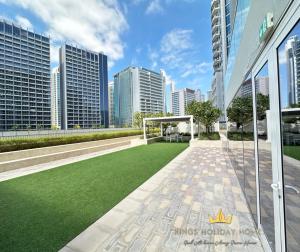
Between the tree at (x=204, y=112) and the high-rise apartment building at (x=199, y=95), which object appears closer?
the tree at (x=204, y=112)

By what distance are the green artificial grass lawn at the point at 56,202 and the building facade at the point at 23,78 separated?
5811 cm

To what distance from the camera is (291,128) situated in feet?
4.31

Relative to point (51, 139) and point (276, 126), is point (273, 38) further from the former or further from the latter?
point (51, 139)

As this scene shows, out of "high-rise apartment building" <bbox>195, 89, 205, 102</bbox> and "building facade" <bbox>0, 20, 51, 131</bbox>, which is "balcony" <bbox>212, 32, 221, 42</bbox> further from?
"high-rise apartment building" <bbox>195, 89, 205, 102</bbox>

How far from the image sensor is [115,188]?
4.25 meters

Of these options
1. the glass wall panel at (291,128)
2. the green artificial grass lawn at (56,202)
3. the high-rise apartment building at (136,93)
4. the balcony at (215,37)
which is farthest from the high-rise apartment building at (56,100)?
the glass wall panel at (291,128)

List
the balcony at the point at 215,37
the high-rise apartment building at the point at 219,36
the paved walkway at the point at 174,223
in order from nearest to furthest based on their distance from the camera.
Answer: the paved walkway at the point at 174,223 → the high-rise apartment building at the point at 219,36 → the balcony at the point at 215,37

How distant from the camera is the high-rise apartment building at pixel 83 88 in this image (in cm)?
7319

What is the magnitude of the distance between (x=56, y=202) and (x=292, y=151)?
14.0 feet

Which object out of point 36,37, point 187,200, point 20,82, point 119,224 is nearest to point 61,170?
point 119,224

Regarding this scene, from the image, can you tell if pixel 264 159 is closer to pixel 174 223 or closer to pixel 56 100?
pixel 174 223

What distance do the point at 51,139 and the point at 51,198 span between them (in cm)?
668

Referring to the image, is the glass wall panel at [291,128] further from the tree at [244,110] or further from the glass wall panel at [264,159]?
the tree at [244,110]

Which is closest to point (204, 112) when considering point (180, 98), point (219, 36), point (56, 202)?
point (56, 202)
